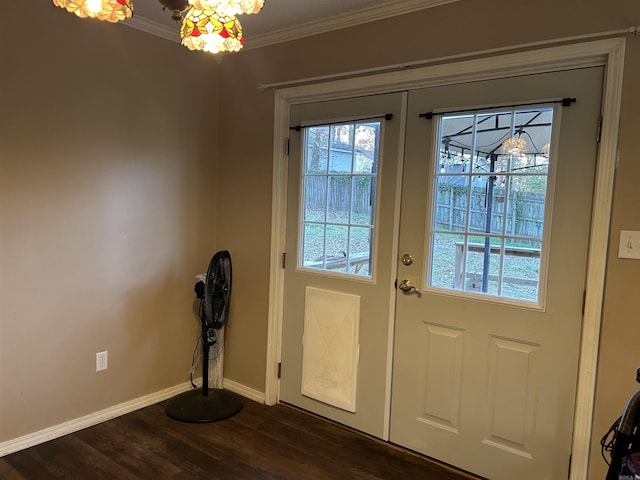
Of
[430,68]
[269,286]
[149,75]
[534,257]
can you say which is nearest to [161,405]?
[269,286]

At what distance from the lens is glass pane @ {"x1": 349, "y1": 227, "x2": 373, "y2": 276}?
2.59 metres

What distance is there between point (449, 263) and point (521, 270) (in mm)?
345

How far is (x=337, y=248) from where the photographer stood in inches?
107

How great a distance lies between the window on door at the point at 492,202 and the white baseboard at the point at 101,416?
5.37 feet

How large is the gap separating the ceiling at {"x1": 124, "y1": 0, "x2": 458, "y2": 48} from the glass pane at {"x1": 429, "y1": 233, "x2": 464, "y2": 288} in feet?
3.83

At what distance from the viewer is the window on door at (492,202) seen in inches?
81.4

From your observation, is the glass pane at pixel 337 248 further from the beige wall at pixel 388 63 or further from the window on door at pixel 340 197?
the beige wall at pixel 388 63

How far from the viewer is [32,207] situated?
2336 mm

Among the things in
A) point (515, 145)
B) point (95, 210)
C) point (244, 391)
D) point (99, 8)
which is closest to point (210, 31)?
point (99, 8)

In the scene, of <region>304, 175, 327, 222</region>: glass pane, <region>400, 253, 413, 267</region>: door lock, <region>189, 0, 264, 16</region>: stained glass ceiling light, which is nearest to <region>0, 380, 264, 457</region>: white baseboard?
<region>304, 175, 327, 222</region>: glass pane

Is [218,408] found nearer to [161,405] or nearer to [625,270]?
[161,405]

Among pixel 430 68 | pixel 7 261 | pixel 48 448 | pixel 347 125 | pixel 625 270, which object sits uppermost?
pixel 430 68

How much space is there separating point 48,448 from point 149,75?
2.19 metres

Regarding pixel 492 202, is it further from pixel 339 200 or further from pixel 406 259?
pixel 339 200
